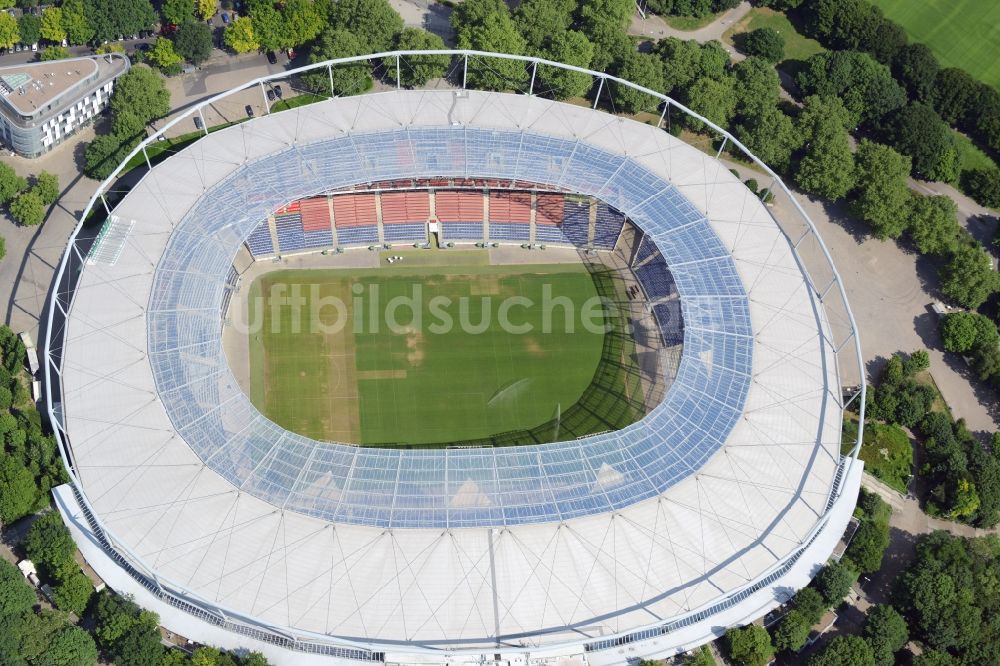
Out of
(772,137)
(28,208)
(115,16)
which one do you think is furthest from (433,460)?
(115,16)

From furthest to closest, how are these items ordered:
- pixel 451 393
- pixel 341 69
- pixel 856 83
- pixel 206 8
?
pixel 206 8 → pixel 856 83 → pixel 341 69 → pixel 451 393

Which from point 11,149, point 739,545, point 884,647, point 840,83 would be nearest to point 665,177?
point 840,83

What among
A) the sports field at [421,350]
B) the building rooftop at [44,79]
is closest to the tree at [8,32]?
the building rooftop at [44,79]

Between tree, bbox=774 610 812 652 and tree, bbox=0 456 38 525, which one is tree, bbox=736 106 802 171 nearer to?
tree, bbox=774 610 812 652

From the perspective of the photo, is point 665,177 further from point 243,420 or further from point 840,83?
point 243,420

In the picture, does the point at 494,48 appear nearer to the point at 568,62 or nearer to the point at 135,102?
the point at 568,62
